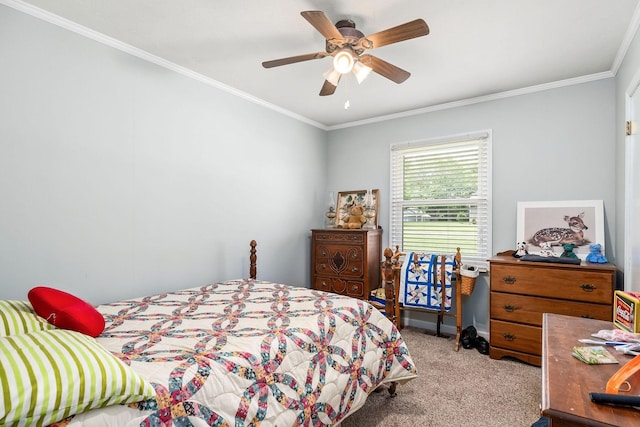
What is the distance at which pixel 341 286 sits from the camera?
13.2 feet

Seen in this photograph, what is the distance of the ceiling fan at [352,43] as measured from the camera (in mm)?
1831

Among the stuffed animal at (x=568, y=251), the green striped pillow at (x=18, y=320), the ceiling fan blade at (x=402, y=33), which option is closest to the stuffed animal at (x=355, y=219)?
the stuffed animal at (x=568, y=251)

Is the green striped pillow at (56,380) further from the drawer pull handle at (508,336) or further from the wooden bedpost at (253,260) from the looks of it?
the drawer pull handle at (508,336)

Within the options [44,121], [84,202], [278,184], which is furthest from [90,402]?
[278,184]

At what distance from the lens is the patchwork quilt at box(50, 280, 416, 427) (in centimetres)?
131

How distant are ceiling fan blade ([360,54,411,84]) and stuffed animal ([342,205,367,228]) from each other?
2.09 m

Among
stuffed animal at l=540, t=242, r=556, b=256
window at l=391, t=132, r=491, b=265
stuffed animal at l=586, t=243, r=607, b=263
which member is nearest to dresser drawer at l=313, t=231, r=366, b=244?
window at l=391, t=132, r=491, b=265

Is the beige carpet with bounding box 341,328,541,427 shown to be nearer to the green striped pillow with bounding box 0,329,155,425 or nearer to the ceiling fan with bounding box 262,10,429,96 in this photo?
the green striped pillow with bounding box 0,329,155,425

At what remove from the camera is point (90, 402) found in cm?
107

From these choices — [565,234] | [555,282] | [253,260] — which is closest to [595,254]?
[565,234]

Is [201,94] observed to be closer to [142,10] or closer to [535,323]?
[142,10]

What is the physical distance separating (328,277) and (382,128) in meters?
2.02

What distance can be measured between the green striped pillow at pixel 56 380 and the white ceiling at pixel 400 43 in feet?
6.54

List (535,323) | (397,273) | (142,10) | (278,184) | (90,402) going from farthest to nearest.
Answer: (278,184)
(397,273)
(535,323)
(142,10)
(90,402)
